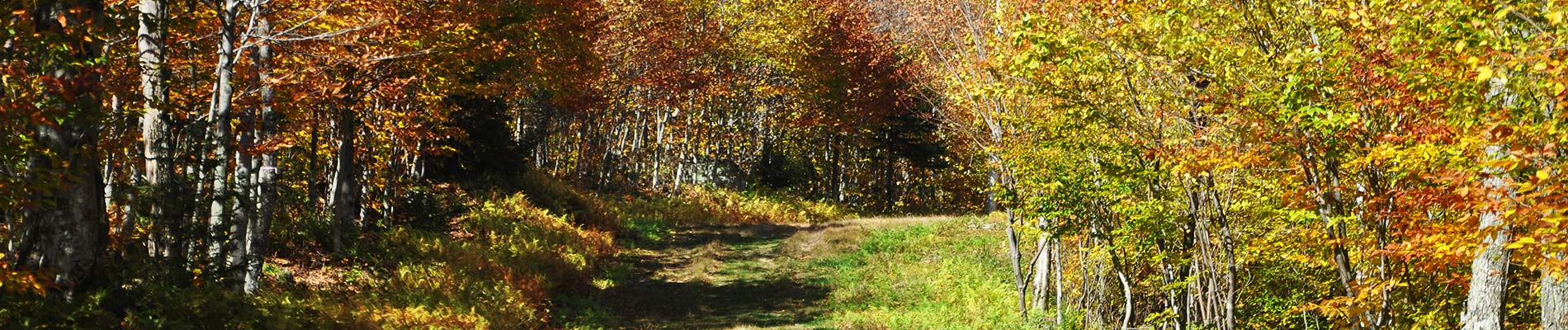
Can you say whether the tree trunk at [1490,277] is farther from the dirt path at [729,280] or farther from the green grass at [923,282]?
the dirt path at [729,280]

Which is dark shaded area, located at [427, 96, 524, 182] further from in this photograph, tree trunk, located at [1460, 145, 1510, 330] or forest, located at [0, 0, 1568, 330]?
tree trunk, located at [1460, 145, 1510, 330]

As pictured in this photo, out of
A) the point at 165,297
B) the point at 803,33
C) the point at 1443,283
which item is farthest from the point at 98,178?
the point at 803,33

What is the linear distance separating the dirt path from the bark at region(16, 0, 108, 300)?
804 cm

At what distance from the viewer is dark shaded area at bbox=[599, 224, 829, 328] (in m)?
16.5

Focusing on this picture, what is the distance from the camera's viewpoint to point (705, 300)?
1836 cm

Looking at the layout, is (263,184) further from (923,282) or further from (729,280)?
(923,282)


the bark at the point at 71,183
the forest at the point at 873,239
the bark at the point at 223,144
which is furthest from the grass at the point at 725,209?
the bark at the point at 71,183

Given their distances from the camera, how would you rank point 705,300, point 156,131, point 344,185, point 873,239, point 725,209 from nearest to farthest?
point 156,131 → point 344,185 → point 705,300 → point 873,239 → point 725,209

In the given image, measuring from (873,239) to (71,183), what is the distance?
19.6 meters

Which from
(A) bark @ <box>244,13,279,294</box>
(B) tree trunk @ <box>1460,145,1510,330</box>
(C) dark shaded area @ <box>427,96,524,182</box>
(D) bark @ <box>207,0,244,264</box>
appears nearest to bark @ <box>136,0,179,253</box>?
(D) bark @ <box>207,0,244,264</box>

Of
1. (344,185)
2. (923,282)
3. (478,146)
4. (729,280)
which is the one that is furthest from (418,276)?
(478,146)

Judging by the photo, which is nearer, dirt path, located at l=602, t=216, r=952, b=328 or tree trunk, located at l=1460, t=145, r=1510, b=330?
tree trunk, located at l=1460, t=145, r=1510, b=330

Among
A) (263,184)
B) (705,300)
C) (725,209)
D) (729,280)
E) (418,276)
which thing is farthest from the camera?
(725,209)

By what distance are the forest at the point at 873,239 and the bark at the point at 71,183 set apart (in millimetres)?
29
